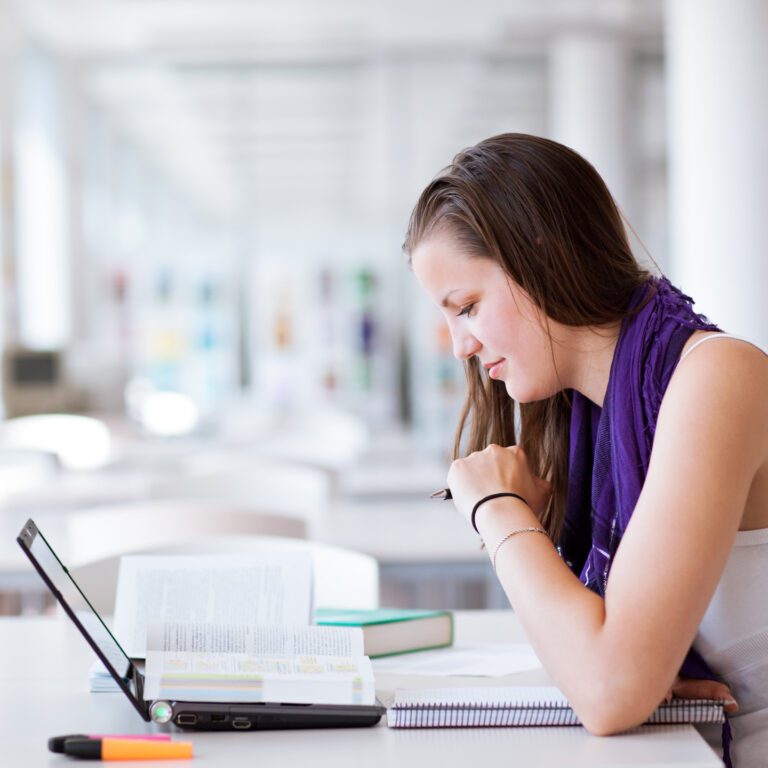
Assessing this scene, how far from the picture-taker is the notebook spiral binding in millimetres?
1298

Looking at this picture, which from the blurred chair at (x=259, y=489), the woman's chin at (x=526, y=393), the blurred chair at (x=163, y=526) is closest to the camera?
the woman's chin at (x=526, y=393)

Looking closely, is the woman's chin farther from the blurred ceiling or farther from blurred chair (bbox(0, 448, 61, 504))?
the blurred ceiling

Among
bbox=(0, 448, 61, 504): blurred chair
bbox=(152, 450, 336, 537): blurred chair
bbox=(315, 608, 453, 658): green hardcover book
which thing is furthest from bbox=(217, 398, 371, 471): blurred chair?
bbox=(315, 608, 453, 658): green hardcover book

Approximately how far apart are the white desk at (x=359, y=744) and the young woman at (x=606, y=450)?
5cm

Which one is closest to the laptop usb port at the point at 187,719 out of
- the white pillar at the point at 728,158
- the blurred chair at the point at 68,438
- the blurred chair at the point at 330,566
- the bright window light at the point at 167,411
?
the blurred chair at the point at 330,566

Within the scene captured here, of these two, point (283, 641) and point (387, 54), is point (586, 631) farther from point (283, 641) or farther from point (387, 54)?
point (387, 54)

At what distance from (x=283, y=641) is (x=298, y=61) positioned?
8.71 meters

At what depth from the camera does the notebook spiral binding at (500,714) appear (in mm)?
1298

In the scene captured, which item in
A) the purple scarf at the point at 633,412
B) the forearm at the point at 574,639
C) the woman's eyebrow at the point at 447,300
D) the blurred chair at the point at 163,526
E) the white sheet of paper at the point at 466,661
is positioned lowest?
the blurred chair at the point at 163,526

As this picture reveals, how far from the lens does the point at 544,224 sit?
1.41m

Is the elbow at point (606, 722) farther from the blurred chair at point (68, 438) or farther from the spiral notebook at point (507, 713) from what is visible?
the blurred chair at point (68, 438)

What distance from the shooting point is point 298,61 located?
31.5ft

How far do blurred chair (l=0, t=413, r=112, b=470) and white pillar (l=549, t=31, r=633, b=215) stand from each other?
14.2 feet

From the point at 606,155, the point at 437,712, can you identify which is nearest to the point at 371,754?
the point at 437,712
